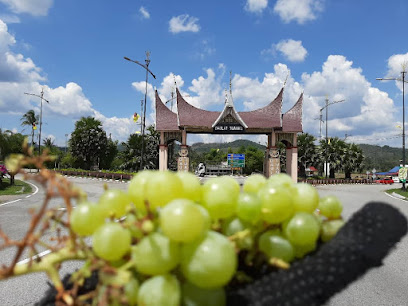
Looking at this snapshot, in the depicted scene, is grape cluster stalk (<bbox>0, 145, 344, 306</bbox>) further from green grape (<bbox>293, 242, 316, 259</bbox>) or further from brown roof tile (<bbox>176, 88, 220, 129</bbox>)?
brown roof tile (<bbox>176, 88, 220, 129</bbox>)

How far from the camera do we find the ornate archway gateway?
20.8m

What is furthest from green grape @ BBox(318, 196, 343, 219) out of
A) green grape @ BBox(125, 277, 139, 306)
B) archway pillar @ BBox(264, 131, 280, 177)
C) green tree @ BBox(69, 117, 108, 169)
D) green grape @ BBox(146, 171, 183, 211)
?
green tree @ BBox(69, 117, 108, 169)

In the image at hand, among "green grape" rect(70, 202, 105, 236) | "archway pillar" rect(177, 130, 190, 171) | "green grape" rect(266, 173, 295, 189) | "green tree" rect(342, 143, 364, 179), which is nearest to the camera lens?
"green grape" rect(70, 202, 105, 236)

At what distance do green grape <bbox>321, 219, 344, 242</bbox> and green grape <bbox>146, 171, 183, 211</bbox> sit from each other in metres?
0.49

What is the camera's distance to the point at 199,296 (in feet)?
2.57

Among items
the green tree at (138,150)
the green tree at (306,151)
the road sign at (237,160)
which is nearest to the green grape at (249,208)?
the green tree at (138,150)

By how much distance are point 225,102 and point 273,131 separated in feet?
13.3

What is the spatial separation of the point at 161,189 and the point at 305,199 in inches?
19.1

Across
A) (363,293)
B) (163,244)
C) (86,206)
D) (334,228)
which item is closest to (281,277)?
(334,228)

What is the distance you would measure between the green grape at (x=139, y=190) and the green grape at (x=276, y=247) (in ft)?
1.22

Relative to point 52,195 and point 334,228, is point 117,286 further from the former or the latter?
point 334,228

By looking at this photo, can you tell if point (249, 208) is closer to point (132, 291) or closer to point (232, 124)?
point (132, 291)

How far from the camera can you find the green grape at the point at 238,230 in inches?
33.4

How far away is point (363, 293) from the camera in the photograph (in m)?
4.07
